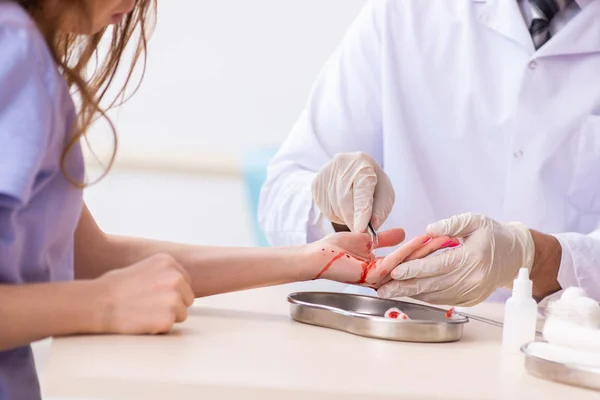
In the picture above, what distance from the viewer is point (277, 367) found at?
2.90ft

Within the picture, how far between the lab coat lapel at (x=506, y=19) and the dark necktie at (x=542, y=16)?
25mm

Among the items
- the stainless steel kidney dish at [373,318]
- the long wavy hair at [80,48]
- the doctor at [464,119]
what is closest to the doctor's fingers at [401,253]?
the stainless steel kidney dish at [373,318]

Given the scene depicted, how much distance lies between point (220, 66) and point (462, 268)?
2181 millimetres

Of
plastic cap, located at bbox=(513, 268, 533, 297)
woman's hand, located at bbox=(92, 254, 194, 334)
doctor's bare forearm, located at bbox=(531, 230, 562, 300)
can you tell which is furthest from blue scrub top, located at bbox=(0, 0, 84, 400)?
doctor's bare forearm, located at bbox=(531, 230, 562, 300)

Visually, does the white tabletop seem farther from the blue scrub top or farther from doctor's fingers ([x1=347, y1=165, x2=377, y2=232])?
doctor's fingers ([x1=347, y1=165, x2=377, y2=232])

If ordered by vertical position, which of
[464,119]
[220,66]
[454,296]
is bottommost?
[454,296]

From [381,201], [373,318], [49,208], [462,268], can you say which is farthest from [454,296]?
[49,208]

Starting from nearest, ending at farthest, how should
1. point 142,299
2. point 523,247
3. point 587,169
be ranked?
point 142,299 < point 523,247 < point 587,169

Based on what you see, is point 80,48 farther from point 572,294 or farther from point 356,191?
point 572,294

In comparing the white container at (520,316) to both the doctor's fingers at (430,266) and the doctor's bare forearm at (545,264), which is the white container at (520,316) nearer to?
the doctor's fingers at (430,266)

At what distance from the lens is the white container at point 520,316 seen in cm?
106

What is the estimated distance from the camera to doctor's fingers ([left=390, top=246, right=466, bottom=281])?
1.36 meters

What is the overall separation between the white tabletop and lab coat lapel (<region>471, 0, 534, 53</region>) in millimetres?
1006

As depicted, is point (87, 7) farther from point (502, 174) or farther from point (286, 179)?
point (502, 174)
